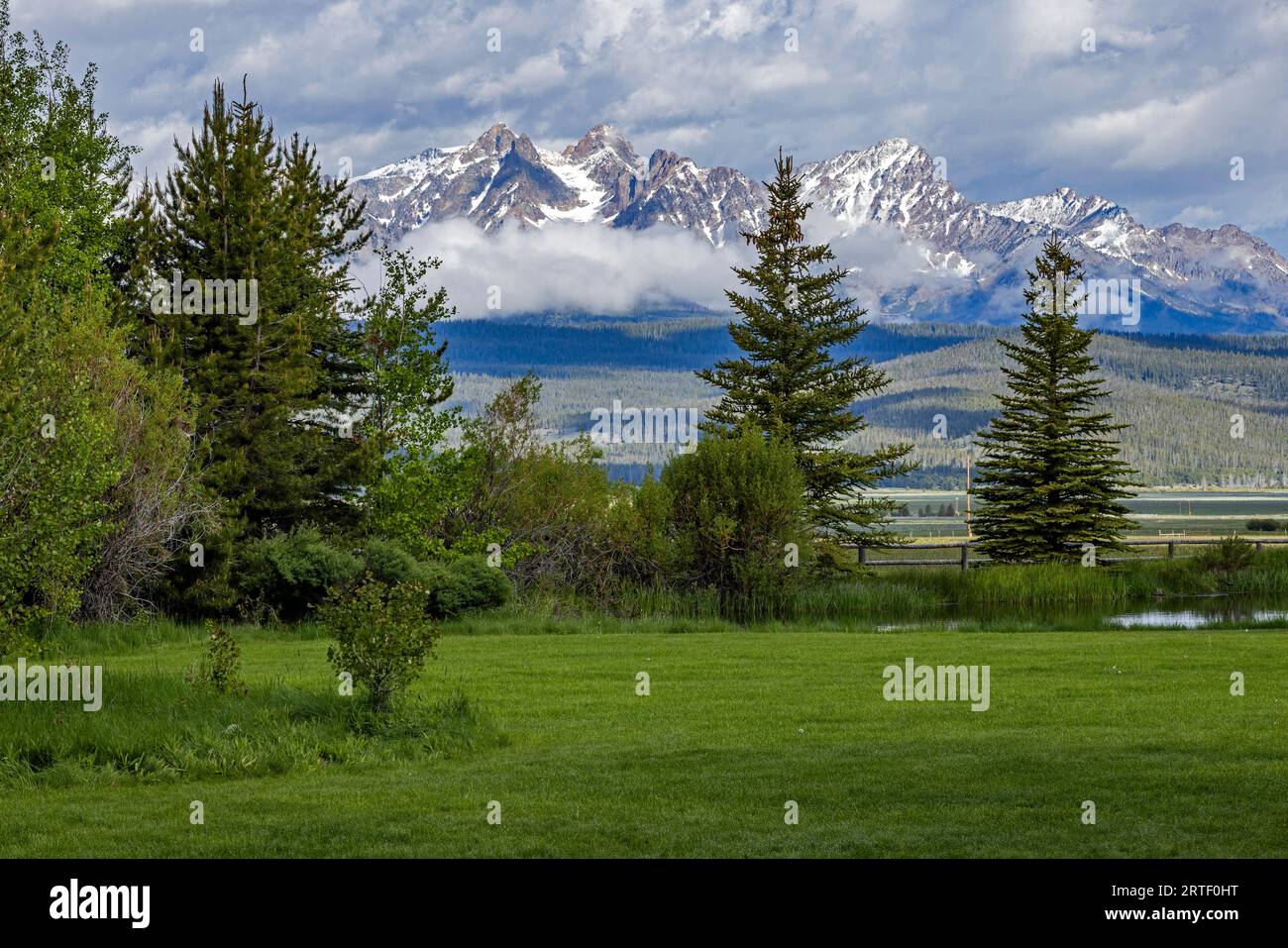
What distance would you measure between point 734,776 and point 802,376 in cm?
3690

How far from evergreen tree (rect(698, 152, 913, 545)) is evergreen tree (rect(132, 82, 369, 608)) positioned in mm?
16218

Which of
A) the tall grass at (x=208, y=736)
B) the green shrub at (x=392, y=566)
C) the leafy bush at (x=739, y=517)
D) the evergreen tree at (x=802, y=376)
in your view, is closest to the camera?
the tall grass at (x=208, y=736)

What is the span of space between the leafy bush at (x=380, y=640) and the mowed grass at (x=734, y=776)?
0.63 m

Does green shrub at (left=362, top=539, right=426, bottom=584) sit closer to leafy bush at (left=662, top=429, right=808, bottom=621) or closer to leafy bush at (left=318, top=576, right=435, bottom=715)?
leafy bush at (left=662, top=429, right=808, bottom=621)

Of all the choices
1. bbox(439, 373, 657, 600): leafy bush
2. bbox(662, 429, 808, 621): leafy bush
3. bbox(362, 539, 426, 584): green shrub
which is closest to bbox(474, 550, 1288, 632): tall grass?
bbox(662, 429, 808, 621): leafy bush

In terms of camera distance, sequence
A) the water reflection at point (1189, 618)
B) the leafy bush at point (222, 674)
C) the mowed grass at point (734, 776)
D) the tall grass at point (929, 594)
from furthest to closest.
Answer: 1. the tall grass at point (929, 594)
2. the water reflection at point (1189, 618)
3. the leafy bush at point (222, 674)
4. the mowed grass at point (734, 776)

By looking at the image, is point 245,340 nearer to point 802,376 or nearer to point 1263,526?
point 802,376

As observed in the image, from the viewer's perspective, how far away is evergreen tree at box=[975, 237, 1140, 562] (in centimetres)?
4884

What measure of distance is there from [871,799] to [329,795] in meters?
4.72

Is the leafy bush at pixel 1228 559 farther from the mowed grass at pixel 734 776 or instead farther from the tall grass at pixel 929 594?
the mowed grass at pixel 734 776

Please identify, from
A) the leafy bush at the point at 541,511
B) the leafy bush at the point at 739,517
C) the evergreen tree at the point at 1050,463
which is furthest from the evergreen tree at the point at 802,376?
the leafy bush at the point at 541,511

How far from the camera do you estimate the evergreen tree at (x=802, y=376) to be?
4750 cm

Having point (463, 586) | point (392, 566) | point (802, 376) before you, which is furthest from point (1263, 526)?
point (392, 566)

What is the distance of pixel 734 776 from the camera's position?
39.1 ft
